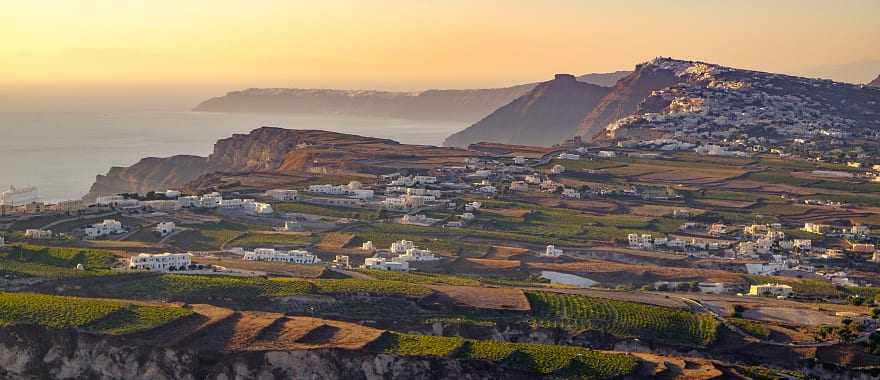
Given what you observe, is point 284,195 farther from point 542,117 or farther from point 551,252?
point 542,117

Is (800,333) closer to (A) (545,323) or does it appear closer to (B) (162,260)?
(A) (545,323)

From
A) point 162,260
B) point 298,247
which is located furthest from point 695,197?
point 162,260

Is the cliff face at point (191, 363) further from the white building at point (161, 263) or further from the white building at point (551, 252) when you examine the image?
the white building at point (551, 252)

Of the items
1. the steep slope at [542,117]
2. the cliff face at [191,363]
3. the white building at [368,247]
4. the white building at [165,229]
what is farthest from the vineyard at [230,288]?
the steep slope at [542,117]

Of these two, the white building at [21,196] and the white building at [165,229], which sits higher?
the white building at [165,229]

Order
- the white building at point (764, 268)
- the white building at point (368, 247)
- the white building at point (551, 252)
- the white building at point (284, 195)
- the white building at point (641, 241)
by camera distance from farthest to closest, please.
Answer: the white building at point (284, 195) < the white building at point (641, 241) < the white building at point (551, 252) < the white building at point (368, 247) < the white building at point (764, 268)

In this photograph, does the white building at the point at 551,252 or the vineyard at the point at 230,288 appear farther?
the white building at the point at 551,252
